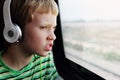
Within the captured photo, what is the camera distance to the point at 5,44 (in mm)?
1261

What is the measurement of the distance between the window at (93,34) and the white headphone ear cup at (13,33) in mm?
383

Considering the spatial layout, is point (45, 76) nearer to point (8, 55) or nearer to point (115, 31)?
point (8, 55)

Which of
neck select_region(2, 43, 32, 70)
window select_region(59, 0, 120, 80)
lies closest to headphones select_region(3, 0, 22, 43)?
neck select_region(2, 43, 32, 70)

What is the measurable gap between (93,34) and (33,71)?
1.12 feet

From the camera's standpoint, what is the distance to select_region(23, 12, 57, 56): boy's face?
3.56 feet

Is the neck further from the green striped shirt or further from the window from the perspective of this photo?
the window

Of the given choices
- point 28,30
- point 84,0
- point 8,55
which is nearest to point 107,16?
point 84,0

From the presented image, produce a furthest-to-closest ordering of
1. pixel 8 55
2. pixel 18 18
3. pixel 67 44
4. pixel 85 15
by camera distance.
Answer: pixel 67 44 → pixel 85 15 → pixel 8 55 → pixel 18 18

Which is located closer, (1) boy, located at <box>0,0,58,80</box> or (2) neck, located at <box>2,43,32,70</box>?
(1) boy, located at <box>0,0,58,80</box>

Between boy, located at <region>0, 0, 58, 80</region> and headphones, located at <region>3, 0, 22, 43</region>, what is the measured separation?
1 centimetres

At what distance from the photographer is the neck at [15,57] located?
1.20 metres

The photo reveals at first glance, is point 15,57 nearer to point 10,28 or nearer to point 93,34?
point 10,28

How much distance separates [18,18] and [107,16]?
380 millimetres

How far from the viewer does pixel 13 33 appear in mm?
1072
